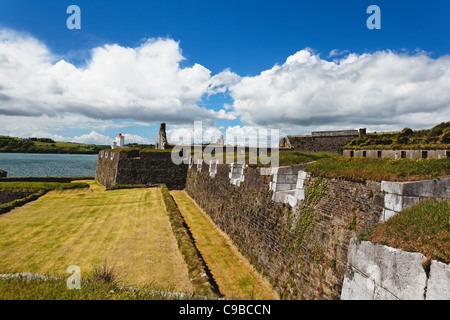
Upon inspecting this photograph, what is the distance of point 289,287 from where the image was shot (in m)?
6.81

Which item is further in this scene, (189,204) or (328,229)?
(189,204)

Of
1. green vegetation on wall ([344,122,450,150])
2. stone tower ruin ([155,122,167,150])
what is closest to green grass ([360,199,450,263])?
green vegetation on wall ([344,122,450,150])

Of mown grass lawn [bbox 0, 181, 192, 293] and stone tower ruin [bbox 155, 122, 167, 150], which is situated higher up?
stone tower ruin [bbox 155, 122, 167, 150]

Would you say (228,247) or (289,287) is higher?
(289,287)

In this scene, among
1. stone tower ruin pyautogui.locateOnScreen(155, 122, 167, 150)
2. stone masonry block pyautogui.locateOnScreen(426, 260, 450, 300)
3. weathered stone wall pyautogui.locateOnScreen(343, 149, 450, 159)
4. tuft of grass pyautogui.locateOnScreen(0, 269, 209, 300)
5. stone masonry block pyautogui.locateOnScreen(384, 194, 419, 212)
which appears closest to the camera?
stone masonry block pyautogui.locateOnScreen(426, 260, 450, 300)

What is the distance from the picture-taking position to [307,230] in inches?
257

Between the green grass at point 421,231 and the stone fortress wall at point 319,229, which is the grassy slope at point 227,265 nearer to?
the stone fortress wall at point 319,229

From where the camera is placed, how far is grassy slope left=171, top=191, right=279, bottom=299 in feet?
25.2

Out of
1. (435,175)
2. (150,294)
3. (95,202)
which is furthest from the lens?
(95,202)

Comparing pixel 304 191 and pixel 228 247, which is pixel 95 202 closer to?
pixel 228 247

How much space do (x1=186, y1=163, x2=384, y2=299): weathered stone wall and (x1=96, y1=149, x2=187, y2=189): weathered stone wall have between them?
1984 cm

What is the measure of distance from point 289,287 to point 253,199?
156 inches

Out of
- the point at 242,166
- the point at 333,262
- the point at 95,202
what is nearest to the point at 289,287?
the point at 333,262

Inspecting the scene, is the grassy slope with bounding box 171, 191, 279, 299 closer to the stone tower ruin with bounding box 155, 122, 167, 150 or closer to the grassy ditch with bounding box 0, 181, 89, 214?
the grassy ditch with bounding box 0, 181, 89, 214
